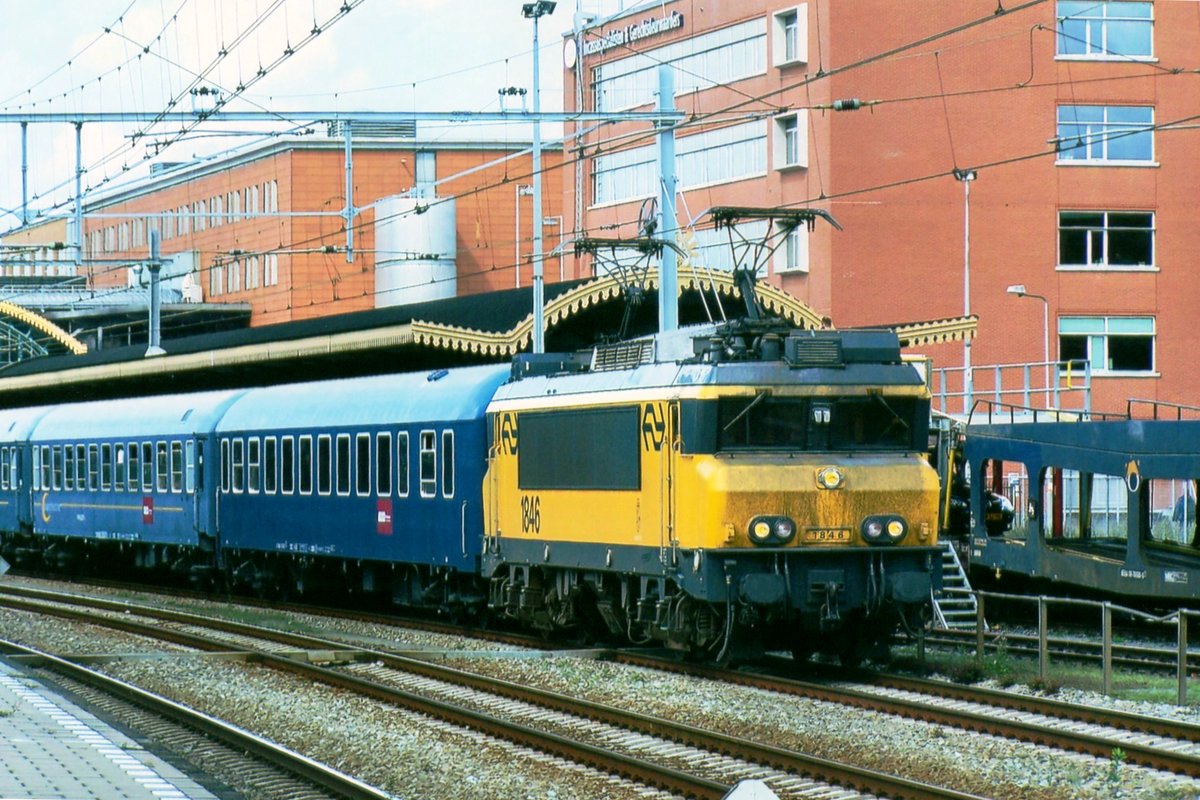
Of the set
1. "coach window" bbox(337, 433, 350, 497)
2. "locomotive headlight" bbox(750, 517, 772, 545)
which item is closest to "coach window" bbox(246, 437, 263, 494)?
"coach window" bbox(337, 433, 350, 497)

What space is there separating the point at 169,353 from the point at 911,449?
975 inches

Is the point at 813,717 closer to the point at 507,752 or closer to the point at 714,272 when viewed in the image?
the point at 507,752

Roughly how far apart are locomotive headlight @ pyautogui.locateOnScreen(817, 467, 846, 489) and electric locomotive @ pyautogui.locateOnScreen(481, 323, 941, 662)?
0.5 inches

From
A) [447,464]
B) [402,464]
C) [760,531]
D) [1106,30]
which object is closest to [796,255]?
[1106,30]

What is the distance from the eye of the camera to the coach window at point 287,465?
30391 mm

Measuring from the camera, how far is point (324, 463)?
29234mm

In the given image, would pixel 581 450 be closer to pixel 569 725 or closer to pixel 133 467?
pixel 569 725

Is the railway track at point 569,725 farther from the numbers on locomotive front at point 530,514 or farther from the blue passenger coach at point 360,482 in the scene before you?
the blue passenger coach at point 360,482

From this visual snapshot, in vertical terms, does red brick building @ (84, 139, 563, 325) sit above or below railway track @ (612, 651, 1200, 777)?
above

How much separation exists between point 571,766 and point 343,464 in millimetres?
15031

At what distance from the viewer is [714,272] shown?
33625 mm

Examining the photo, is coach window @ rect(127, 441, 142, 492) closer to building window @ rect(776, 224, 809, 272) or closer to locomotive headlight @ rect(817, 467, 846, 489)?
locomotive headlight @ rect(817, 467, 846, 489)

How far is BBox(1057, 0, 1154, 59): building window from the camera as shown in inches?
2293

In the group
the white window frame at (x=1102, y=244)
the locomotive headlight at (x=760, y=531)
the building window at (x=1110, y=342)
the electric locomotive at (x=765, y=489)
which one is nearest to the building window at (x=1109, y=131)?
the white window frame at (x=1102, y=244)
